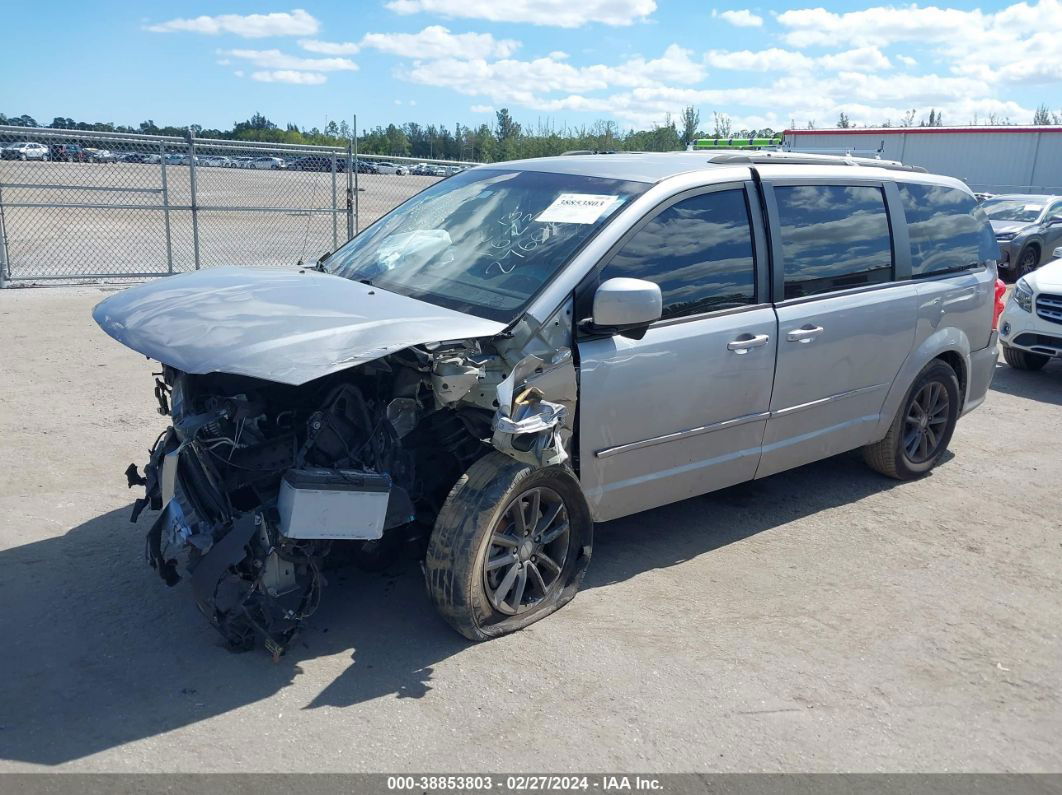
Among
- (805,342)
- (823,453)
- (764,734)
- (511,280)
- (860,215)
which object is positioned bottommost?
(764,734)

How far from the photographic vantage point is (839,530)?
5.36 metres

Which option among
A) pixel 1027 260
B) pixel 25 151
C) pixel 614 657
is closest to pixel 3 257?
pixel 25 151

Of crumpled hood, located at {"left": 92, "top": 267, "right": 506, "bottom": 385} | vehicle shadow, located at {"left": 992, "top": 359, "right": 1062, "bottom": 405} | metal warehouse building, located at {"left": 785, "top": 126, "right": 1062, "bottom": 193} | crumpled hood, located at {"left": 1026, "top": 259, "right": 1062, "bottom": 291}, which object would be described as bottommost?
vehicle shadow, located at {"left": 992, "top": 359, "right": 1062, "bottom": 405}

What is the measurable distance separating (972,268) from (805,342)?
6.68ft

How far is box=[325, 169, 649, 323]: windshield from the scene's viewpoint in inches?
165

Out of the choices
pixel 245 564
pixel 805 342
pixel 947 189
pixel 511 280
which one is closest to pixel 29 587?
pixel 245 564

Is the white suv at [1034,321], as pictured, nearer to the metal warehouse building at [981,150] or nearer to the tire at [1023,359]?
the tire at [1023,359]

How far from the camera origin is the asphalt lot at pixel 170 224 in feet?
39.8

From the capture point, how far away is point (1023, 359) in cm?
1009

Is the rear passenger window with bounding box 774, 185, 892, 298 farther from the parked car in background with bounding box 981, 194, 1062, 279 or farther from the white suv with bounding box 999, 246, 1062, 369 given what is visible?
the parked car in background with bounding box 981, 194, 1062, 279

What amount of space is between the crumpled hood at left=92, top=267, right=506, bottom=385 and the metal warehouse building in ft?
95.6

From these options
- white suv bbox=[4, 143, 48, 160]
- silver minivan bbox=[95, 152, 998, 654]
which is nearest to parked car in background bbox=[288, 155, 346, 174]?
white suv bbox=[4, 143, 48, 160]

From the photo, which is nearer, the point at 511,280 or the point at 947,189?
the point at 511,280

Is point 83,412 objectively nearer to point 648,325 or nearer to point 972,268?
point 648,325
